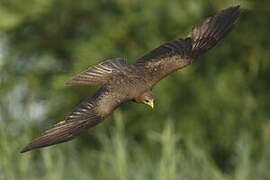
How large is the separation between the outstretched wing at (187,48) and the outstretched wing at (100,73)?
4.3 inches

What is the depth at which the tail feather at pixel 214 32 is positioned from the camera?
3.71 metres

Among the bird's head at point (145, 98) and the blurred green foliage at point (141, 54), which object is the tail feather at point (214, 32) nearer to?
the bird's head at point (145, 98)

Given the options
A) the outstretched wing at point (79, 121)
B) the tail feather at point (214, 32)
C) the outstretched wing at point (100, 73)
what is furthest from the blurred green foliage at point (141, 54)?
the outstretched wing at point (79, 121)

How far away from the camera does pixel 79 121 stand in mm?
3338

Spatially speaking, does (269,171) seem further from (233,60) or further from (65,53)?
(65,53)

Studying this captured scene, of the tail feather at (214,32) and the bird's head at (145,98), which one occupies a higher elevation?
the tail feather at (214,32)

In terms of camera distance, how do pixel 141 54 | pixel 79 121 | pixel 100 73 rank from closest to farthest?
pixel 79 121
pixel 100 73
pixel 141 54

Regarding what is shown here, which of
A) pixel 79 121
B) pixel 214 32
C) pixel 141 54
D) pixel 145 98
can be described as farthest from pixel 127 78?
pixel 141 54

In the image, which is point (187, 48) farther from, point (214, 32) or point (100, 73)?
point (100, 73)

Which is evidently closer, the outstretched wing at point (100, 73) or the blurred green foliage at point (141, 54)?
the outstretched wing at point (100, 73)

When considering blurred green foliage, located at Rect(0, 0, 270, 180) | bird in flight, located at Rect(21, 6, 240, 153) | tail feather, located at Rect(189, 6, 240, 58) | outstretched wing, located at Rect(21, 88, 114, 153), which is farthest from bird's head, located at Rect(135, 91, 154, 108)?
blurred green foliage, located at Rect(0, 0, 270, 180)

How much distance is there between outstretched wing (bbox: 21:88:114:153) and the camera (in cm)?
320

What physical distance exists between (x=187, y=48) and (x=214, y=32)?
15 centimetres

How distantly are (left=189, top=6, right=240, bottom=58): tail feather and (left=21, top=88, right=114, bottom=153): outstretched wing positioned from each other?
558 millimetres
